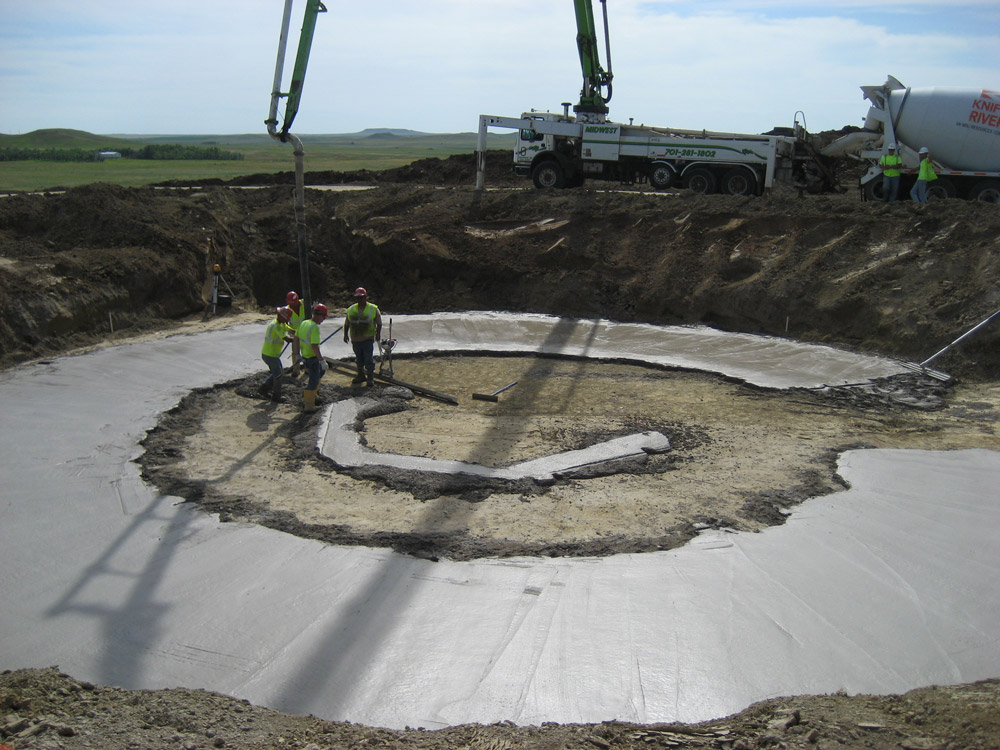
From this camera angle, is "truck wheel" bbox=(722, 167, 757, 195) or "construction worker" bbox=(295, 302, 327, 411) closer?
"construction worker" bbox=(295, 302, 327, 411)

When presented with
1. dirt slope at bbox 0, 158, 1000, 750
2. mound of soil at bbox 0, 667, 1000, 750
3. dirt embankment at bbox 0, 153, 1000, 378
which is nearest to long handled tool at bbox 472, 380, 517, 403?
dirt slope at bbox 0, 158, 1000, 750

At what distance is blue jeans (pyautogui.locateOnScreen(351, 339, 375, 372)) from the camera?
10.5 metres

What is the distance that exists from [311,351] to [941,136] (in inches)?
578

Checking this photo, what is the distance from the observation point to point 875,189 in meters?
17.5

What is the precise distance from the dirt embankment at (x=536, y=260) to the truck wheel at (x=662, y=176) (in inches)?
66.7

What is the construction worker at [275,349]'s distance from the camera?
954 centimetres

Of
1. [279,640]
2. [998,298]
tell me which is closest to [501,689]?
[279,640]

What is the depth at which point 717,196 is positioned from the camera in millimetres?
16422

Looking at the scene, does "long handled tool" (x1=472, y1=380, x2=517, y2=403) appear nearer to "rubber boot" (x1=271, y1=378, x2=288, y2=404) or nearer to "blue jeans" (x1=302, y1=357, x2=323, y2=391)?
"blue jeans" (x1=302, y1=357, x2=323, y2=391)

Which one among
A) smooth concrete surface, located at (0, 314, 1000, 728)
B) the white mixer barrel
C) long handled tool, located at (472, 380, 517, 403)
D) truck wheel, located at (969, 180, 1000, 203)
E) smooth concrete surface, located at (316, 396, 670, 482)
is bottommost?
smooth concrete surface, located at (0, 314, 1000, 728)

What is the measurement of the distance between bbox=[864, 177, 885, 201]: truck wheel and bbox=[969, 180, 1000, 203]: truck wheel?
180 centimetres

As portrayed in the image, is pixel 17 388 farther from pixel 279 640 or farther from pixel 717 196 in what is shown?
pixel 717 196

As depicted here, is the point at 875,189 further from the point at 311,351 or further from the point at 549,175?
the point at 311,351

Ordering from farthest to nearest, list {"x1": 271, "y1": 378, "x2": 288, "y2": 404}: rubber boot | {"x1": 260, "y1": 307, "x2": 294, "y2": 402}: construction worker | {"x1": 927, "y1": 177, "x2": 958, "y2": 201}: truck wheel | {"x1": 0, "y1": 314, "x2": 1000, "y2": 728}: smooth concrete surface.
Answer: {"x1": 927, "y1": 177, "x2": 958, "y2": 201}: truck wheel, {"x1": 271, "y1": 378, "x2": 288, "y2": 404}: rubber boot, {"x1": 260, "y1": 307, "x2": 294, "y2": 402}: construction worker, {"x1": 0, "y1": 314, "x2": 1000, "y2": 728}: smooth concrete surface
